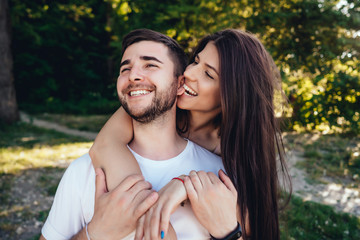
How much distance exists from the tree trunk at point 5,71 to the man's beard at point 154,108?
9.24 metres

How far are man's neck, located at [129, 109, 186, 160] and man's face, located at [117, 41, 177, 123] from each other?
8 centimetres

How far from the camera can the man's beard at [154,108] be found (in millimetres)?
2098

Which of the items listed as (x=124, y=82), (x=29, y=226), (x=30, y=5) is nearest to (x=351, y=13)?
(x=124, y=82)

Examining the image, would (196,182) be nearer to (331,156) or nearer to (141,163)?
(141,163)

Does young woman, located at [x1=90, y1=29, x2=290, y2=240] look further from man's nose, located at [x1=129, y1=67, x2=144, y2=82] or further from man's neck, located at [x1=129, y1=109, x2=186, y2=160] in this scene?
man's nose, located at [x1=129, y1=67, x2=144, y2=82]

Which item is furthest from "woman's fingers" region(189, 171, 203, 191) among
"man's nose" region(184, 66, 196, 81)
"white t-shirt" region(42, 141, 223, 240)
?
"man's nose" region(184, 66, 196, 81)

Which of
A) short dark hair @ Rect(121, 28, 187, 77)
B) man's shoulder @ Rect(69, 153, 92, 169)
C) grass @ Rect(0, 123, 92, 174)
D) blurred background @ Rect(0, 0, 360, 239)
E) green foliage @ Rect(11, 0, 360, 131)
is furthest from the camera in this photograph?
grass @ Rect(0, 123, 92, 174)

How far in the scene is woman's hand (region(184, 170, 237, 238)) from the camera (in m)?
1.69

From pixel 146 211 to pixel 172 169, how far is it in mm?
508

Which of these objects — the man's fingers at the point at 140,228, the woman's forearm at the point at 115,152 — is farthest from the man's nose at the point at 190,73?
the man's fingers at the point at 140,228

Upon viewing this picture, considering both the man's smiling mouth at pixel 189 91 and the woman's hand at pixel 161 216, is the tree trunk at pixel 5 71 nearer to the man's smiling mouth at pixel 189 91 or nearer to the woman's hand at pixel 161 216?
the man's smiling mouth at pixel 189 91

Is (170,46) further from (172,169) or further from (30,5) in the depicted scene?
(30,5)

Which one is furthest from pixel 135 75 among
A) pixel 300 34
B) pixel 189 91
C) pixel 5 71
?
pixel 5 71

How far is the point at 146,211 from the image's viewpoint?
159 centimetres
